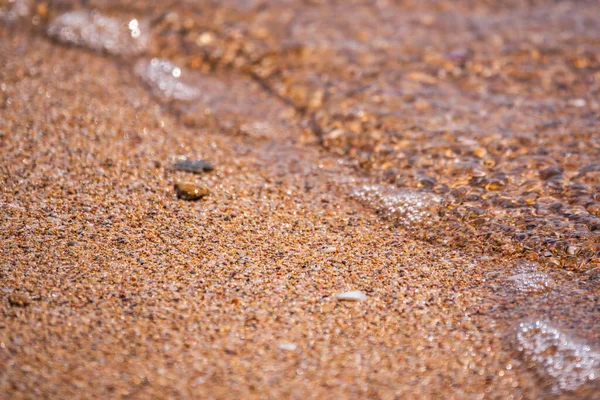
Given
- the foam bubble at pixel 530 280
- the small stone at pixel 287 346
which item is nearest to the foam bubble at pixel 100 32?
the small stone at pixel 287 346

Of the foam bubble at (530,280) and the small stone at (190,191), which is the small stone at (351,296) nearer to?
the foam bubble at (530,280)

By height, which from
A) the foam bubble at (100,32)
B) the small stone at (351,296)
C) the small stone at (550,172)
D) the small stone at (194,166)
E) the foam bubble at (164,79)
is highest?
the foam bubble at (100,32)

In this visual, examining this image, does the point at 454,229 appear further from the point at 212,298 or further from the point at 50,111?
the point at 50,111

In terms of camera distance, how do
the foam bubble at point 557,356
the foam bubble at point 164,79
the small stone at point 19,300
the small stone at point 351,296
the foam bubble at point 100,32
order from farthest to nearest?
the foam bubble at point 100,32 → the foam bubble at point 164,79 → the small stone at point 351,296 → the small stone at point 19,300 → the foam bubble at point 557,356

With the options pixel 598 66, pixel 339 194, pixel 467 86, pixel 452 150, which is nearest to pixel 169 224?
pixel 339 194

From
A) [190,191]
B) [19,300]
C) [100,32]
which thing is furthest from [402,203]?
[100,32]

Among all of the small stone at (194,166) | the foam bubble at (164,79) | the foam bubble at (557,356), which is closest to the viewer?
the foam bubble at (557,356)

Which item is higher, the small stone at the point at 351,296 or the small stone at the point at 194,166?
the small stone at the point at 194,166
